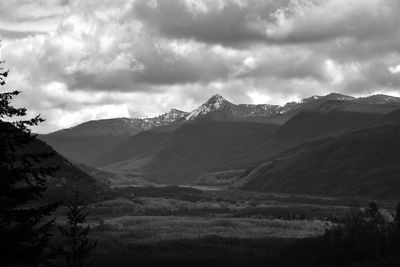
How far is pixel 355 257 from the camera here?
14750cm

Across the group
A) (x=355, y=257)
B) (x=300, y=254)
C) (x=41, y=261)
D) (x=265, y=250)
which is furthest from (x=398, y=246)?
(x=41, y=261)

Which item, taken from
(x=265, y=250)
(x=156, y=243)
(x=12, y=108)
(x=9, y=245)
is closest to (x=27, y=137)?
(x=12, y=108)

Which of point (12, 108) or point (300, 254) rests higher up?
point (12, 108)

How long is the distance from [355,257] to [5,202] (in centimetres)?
11283

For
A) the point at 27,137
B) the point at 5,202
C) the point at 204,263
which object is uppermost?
the point at 27,137

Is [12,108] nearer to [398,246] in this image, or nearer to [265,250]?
[398,246]

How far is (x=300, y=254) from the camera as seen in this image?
156 m

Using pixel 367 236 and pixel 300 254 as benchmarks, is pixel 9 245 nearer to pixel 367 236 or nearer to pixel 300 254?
pixel 300 254

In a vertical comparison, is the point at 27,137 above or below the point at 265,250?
above

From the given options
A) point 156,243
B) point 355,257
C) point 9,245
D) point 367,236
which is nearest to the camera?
point 9,245

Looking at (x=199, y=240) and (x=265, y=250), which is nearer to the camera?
(x=265, y=250)

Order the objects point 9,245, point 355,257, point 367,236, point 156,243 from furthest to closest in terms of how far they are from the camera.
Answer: point 156,243, point 367,236, point 355,257, point 9,245

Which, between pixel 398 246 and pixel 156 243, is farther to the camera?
pixel 156 243

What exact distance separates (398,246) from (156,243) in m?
62.5
